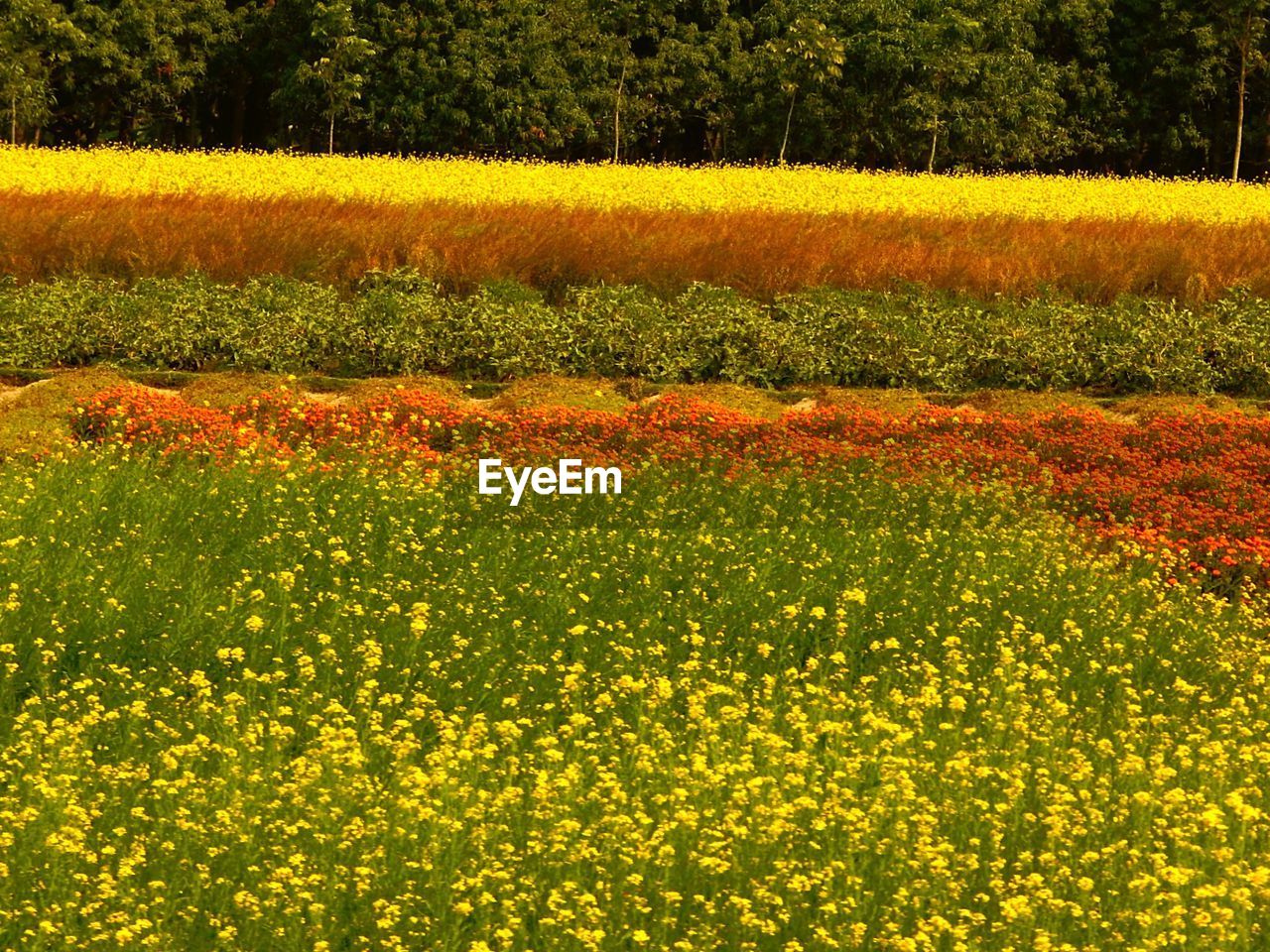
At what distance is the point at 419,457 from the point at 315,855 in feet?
18.2

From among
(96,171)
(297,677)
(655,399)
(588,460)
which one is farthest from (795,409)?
(96,171)

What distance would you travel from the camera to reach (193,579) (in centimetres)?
738

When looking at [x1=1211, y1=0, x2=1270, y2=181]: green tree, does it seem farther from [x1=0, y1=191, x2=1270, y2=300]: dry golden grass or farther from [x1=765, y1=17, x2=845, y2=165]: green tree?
[x1=0, y1=191, x2=1270, y2=300]: dry golden grass

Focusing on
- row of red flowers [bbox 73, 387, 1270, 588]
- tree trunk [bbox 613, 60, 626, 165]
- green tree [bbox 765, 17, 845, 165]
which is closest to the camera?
row of red flowers [bbox 73, 387, 1270, 588]

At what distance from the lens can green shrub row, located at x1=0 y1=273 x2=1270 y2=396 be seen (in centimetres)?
1370

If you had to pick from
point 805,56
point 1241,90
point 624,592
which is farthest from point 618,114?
point 624,592

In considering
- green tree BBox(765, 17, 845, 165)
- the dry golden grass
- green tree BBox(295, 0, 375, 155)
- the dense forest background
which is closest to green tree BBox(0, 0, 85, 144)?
the dense forest background

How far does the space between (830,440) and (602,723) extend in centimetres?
489

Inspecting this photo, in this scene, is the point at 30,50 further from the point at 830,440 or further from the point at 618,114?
the point at 830,440

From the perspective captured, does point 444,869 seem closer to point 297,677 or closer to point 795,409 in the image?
point 297,677

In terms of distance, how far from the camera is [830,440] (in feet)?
36.6

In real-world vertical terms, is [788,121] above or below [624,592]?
above

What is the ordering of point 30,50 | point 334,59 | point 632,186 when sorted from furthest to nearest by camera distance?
point 30,50 < point 334,59 < point 632,186

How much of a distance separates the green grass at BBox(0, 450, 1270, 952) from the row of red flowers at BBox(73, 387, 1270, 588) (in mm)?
705
